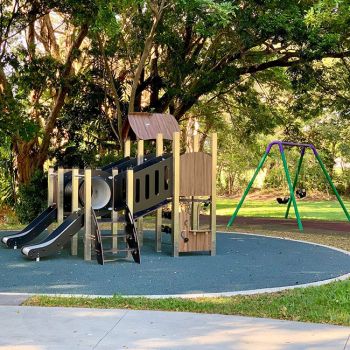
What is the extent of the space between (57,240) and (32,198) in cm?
840

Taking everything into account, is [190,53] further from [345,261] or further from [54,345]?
[54,345]

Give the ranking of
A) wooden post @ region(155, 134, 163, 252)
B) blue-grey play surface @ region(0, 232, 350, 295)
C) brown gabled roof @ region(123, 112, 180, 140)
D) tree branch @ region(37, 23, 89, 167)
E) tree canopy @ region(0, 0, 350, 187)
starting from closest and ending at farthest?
blue-grey play surface @ region(0, 232, 350, 295) → wooden post @ region(155, 134, 163, 252) → brown gabled roof @ region(123, 112, 180, 140) → tree canopy @ region(0, 0, 350, 187) → tree branch @ region(37, 23, 89, 167)

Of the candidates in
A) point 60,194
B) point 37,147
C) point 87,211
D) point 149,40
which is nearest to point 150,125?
point 60,194

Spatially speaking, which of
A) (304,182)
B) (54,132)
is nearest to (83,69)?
(54,132)

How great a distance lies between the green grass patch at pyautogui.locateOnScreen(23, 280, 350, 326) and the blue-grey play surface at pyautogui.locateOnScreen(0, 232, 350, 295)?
635mm

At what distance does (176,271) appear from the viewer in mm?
8469

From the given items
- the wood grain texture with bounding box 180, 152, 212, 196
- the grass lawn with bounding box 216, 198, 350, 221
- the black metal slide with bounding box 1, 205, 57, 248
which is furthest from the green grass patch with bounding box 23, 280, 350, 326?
the grass lawn with bounding box 216, 198, 350, 221

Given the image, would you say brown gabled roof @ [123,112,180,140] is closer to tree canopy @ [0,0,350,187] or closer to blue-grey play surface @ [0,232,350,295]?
blue-grey play surface @ [0,232,350,295]

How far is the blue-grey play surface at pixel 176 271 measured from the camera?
708 centimetres

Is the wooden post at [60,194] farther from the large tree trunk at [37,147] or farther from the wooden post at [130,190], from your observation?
the large tree trunk at [37,147]

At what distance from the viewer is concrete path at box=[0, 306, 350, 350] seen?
4449mm

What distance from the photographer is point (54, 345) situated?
443 cm

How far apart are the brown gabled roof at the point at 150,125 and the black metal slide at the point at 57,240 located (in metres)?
2.53

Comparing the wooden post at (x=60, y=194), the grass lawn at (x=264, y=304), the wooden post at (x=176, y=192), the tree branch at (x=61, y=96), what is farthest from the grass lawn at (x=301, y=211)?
the grass lawn at (x=264, y=304)
